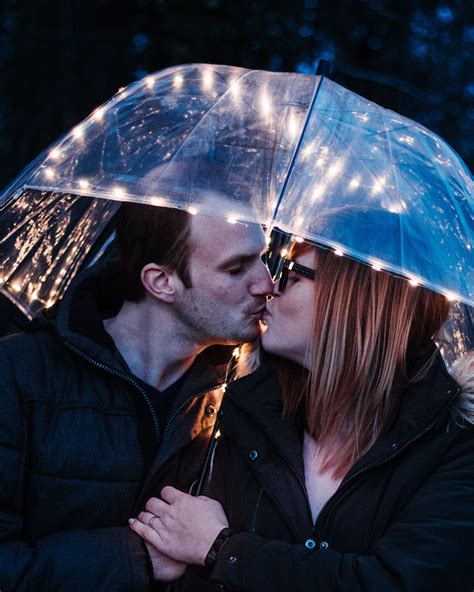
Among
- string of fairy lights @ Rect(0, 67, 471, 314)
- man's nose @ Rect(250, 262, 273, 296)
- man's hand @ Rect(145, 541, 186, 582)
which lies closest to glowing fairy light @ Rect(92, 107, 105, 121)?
string of fairy lights @ Rect(0, 67, 471, 314)

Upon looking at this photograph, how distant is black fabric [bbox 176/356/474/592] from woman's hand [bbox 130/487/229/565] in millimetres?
84

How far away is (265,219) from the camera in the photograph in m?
2.56

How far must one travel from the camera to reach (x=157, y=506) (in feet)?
9.82

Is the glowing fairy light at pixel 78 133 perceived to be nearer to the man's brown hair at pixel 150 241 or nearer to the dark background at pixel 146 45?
the man's brown hair at pixel 150 241

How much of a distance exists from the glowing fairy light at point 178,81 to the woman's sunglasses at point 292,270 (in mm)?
689

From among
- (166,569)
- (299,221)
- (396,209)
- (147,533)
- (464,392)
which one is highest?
(396,209)

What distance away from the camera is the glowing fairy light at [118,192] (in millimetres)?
2650

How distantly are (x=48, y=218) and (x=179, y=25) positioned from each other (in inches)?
105

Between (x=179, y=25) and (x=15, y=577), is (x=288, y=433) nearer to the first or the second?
(x=15, y=577)

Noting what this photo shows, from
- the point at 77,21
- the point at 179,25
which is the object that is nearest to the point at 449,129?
the point at 179,25

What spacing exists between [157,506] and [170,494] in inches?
2.3

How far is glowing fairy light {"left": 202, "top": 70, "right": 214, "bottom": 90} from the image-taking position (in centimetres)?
297

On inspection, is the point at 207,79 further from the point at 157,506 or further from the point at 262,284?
the point at 157,506

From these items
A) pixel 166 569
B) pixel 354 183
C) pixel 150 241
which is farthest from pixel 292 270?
pixel 166 569
